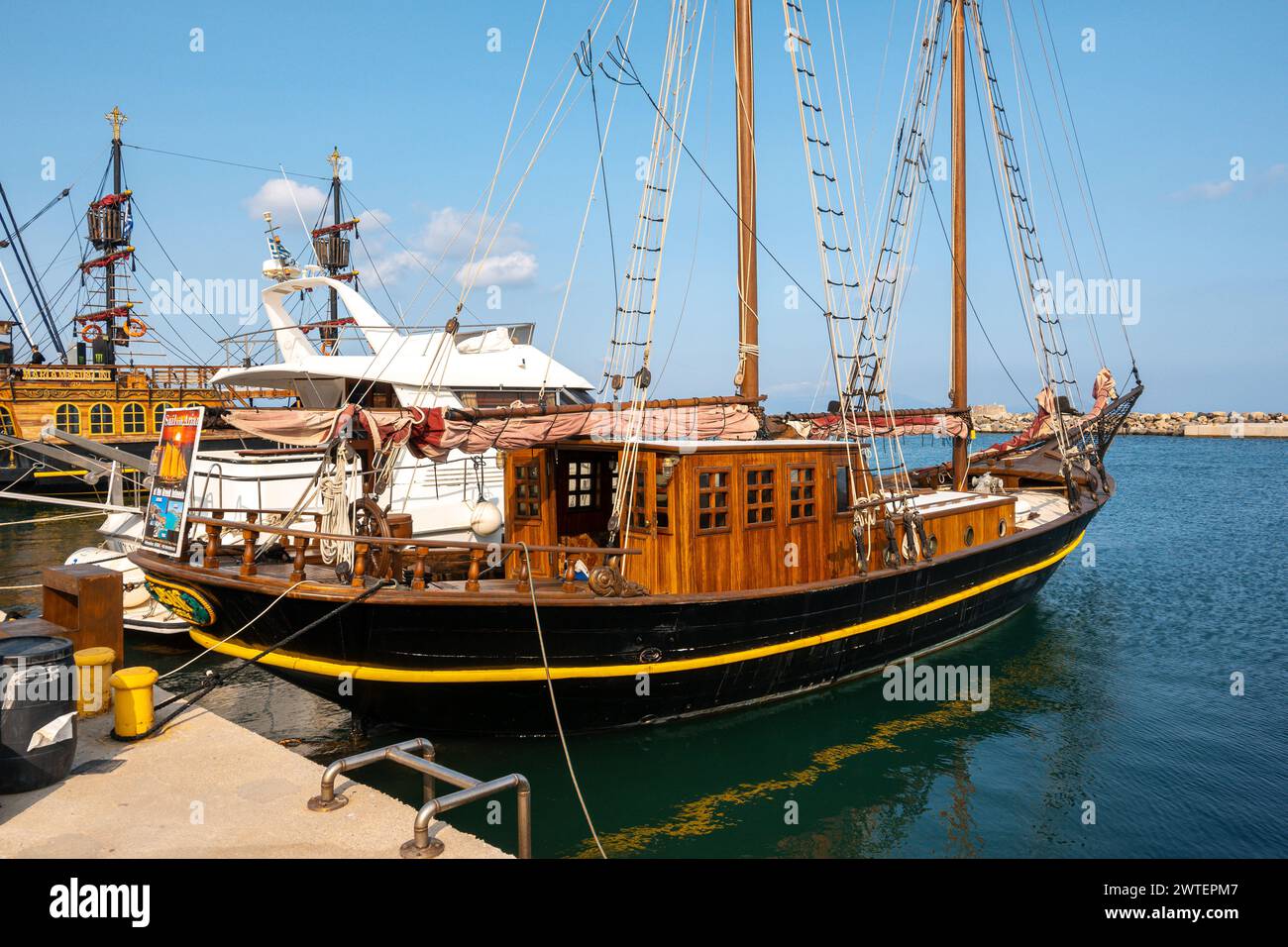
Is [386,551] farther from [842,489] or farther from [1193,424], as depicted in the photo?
[1193,424]

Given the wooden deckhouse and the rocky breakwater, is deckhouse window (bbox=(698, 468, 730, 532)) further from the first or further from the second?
the rocky breakwater

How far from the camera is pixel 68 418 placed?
120ft

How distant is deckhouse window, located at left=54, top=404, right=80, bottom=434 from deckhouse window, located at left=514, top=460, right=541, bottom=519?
110ft

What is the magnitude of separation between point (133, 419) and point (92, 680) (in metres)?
35.1

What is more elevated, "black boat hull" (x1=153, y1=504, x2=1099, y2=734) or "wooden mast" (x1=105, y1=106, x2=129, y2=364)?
"wooden mast" (x1=105, y1=106, x2=129, y2=364)

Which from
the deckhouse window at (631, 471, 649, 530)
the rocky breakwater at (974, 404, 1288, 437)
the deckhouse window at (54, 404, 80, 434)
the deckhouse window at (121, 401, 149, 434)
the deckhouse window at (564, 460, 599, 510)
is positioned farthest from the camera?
the rocky breakwater at (974, 404, 1288, 437)

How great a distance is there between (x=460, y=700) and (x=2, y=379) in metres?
36.3

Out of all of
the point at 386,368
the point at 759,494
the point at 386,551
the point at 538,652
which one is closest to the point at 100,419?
the point at 386,368

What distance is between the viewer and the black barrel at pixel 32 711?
6.09 m

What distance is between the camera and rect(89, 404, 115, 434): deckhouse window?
37.1m

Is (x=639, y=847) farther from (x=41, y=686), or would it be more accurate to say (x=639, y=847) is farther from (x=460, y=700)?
(x=41, y=686)

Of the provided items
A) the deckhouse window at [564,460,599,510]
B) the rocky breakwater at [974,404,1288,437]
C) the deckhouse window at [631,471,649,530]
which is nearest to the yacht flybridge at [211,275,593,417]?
the deckhouse window at [564,460,599,510]

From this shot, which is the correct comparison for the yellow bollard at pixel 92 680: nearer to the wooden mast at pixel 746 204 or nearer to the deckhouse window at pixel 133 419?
the wooden mast at pixel 746 204
